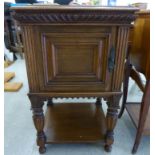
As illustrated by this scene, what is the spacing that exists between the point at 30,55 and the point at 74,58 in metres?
0.21

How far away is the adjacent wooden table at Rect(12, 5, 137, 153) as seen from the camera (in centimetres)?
70

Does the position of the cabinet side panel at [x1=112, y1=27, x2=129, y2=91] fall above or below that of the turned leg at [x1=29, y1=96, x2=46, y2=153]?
above

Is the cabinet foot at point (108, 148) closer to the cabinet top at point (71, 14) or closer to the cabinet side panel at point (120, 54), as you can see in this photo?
the cabinet side panel at point (120, 54)

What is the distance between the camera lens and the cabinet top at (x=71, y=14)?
68 cm

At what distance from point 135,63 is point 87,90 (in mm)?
432

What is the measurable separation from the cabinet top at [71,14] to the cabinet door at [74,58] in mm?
40

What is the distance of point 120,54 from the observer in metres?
0.80

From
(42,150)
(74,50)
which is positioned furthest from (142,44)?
(42,150)

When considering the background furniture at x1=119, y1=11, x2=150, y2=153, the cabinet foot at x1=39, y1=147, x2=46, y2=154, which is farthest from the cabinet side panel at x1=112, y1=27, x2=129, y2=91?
the cabinet foot at x1=39, y1=147, x2=46, y2=154

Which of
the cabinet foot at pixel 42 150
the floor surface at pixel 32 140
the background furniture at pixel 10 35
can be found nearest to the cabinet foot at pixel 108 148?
the floor surface at pixel 32 140

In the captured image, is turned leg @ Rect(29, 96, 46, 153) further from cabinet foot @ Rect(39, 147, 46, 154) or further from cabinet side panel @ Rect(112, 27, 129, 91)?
cabinet side panel @ Rect(112, 27, 129, 91)

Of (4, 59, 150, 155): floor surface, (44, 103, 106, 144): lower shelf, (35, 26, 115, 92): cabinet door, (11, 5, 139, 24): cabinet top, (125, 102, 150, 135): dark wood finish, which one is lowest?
(4, 59, 150, 155): floor surface

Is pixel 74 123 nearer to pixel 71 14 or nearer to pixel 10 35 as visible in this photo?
pixel 71 14

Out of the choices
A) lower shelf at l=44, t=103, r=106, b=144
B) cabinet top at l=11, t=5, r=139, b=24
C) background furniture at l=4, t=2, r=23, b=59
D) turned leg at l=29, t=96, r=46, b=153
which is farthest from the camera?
background furniture at l=4, t=2, r=23, b=59
